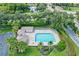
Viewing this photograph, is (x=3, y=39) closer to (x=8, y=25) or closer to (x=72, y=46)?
(x=8, y=25)

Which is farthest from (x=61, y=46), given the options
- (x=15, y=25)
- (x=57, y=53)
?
(x=15, y=25)

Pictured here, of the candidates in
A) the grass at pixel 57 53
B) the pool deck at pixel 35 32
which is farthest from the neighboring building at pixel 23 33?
the grass at pixel 57 53

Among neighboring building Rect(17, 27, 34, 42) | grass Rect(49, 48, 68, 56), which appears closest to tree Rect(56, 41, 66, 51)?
grass Rect(49, 48, 68, 56)

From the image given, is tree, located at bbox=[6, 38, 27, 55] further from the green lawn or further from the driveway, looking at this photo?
the driveway

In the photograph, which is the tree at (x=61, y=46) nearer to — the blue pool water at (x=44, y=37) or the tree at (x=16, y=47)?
the blue pool water at (x=44, y=37)

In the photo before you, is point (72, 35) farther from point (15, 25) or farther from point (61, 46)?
point (15, 25)

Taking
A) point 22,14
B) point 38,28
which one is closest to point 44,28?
point 38,28

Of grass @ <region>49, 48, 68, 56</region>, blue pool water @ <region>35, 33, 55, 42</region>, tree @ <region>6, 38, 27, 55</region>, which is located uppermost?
blue pool water @ <region>35, 33, 55, 42</region>

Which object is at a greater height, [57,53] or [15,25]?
[15,25]
